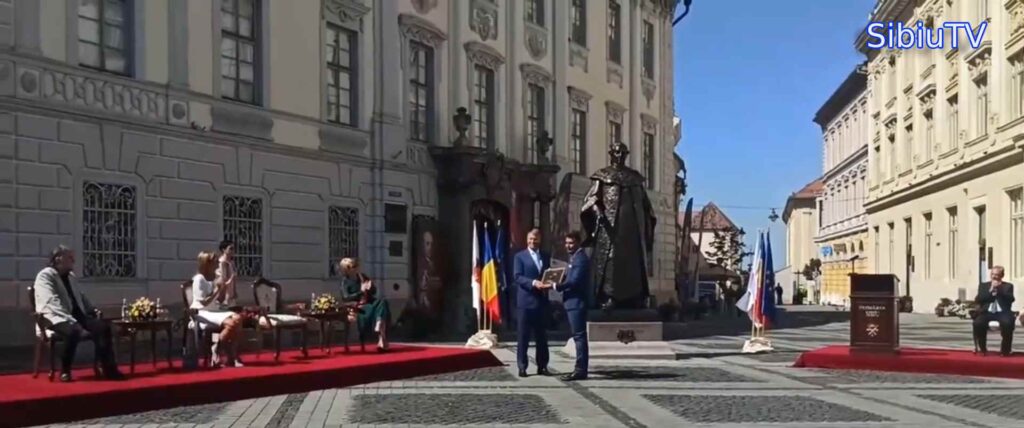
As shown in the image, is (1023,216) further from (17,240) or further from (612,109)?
(17,240)

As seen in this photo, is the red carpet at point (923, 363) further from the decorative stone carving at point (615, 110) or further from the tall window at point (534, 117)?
the decorative stone carving at point (615, 110)

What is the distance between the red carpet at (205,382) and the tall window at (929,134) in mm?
38951

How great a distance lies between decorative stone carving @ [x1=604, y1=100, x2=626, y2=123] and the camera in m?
36.9

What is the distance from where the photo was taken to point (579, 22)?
1378 inches

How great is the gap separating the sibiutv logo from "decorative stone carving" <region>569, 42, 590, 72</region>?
51.0ft

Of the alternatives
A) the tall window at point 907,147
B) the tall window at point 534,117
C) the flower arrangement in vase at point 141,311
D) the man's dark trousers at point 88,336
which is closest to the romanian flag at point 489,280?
the flower arrangement in vase at point 141,311

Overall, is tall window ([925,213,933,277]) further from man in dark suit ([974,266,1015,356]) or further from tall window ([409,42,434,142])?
man in dark suit ([974,266,1015,356])

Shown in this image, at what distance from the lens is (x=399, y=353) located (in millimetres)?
15805

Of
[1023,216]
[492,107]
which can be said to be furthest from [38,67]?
[1023,216]

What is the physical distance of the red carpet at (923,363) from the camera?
15.6 metres

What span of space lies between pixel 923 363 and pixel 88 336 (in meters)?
10.6

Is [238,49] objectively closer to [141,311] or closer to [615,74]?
[141,311]

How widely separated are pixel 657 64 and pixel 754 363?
82.4ft

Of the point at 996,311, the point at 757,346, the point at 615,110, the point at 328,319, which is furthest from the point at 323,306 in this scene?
the point at 615,110
